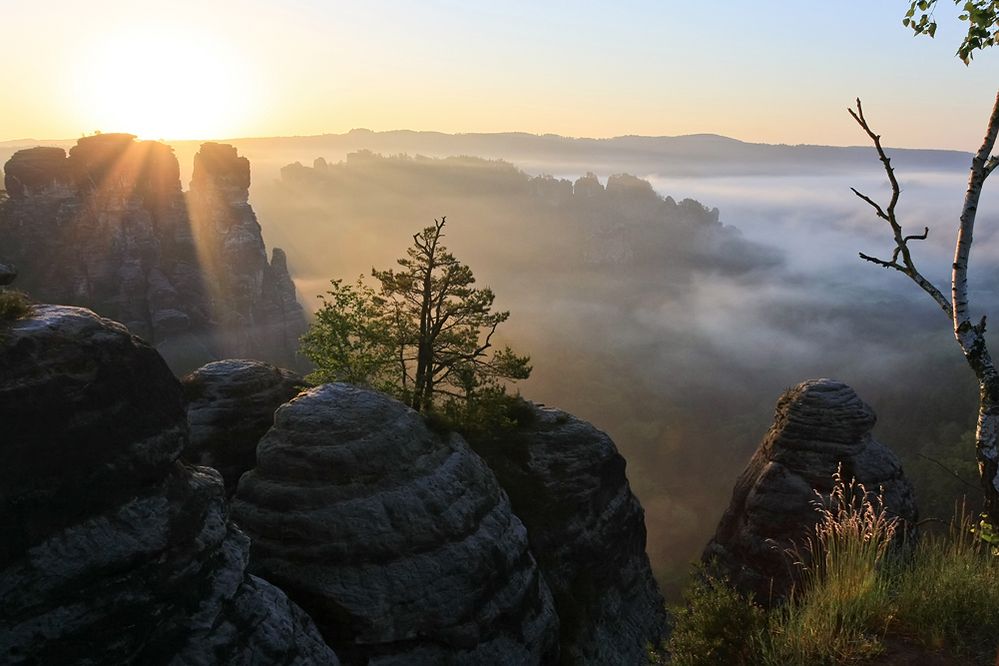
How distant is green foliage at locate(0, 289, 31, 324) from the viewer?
13153mm

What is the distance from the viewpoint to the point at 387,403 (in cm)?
2205

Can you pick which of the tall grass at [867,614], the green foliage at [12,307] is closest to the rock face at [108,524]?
the green foliage at [12,307]

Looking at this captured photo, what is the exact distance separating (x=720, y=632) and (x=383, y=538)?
37.7ft

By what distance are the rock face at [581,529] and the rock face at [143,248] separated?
109903 mm

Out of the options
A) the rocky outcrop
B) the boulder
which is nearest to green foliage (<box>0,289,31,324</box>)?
the boulder

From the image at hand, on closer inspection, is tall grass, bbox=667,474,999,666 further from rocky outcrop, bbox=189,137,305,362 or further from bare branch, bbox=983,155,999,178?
rocky outcrop, bbox=189,137,305,362

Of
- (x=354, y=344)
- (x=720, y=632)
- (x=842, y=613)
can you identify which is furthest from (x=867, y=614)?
(x=354, y=344)

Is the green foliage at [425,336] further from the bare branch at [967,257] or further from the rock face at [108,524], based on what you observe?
the bare branch at [967,257]

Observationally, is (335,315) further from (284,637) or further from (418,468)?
(284,637)

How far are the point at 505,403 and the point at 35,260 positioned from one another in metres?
118

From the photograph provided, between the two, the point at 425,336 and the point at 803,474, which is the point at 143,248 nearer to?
the point at 425,336

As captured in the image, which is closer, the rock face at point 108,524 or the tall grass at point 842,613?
the tall grass at point 842,613

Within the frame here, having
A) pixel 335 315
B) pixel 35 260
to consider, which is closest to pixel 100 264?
pixel 35 260

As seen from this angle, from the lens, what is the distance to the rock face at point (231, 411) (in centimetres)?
2647
